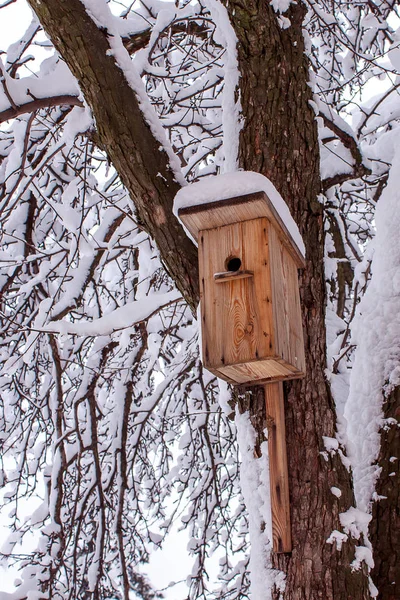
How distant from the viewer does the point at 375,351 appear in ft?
7.07

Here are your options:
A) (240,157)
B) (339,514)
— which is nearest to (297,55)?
(240,157)

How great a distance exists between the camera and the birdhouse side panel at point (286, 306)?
1.72m

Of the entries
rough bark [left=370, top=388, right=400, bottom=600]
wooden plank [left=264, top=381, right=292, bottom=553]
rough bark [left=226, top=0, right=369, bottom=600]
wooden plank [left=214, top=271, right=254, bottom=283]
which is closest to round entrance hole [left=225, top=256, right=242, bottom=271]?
wooden plank [left=214, top=271, right=254, bottom=283]

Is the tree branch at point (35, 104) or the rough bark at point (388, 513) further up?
the tree branch at point (35, 104)

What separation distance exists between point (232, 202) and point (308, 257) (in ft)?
1.25

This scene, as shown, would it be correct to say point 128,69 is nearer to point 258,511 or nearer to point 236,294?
point 236,294

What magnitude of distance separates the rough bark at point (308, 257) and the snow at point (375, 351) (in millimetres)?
281

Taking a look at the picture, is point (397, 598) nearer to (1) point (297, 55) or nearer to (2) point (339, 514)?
(2) point (339, 514)

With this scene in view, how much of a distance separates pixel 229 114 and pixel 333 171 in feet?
2.15

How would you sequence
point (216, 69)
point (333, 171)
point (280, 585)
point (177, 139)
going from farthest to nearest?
point (177, 139) → point (216, 69) → point (333, 171) → point (280, 585)

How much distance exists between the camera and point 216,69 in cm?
313

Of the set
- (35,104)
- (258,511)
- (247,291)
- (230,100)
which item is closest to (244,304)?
(247,291)

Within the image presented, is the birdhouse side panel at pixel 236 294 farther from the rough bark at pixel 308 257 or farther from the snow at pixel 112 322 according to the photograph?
the snow at pixel 112 322

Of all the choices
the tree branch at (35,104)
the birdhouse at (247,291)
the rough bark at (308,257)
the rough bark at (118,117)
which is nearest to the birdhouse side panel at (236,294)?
the birdhouse at (247,291)
